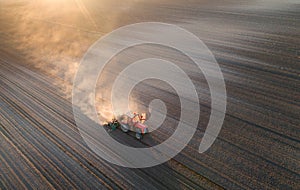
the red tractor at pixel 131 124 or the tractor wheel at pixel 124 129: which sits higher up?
the red tractor at pixel 131 124

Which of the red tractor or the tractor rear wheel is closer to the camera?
the red tractor

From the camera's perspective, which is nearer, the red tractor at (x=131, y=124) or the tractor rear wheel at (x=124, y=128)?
the red tractor at (x=131, y=124)

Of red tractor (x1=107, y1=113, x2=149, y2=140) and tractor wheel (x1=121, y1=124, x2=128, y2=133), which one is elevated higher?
red tractor (x1=107, y1=113, x2=149, y2=140)

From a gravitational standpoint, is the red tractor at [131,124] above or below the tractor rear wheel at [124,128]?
above

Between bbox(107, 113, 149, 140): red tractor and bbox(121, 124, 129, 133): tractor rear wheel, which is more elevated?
bbox(107, 113, 149, 140): red tractor

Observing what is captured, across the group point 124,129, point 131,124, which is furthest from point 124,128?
point 131,124

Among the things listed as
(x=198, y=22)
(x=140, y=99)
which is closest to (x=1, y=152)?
(x=140, y=99)

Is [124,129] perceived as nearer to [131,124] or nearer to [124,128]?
[124,128]

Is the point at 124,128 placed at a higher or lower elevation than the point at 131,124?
lower
